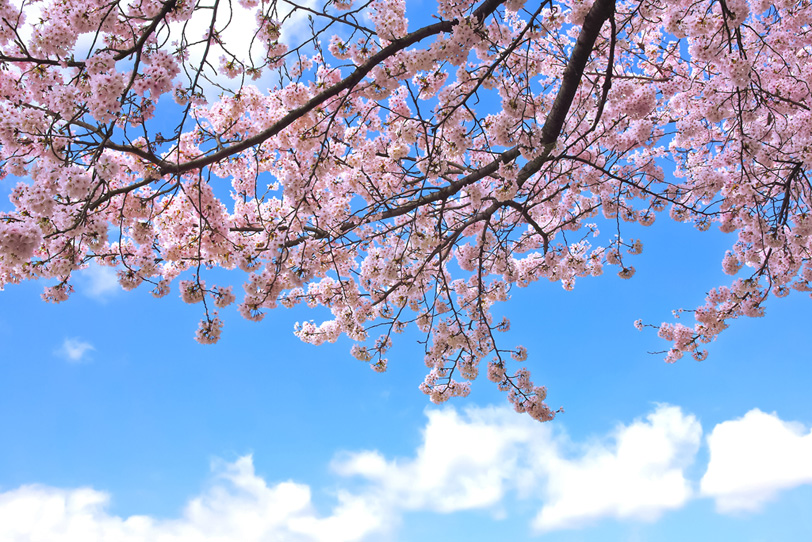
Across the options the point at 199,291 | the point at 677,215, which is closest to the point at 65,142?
the point at 199,291

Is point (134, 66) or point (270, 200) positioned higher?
point (270, 200)

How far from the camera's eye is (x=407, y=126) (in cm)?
495

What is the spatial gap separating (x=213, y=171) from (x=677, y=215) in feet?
21.1

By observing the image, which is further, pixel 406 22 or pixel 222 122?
pixel 222 122

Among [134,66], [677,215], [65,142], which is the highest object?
[677,215]

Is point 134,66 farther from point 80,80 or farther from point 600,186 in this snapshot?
point 600,186

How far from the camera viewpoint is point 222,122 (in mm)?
5809

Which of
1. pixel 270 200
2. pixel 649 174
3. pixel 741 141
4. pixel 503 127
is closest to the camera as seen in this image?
pixel 503 127

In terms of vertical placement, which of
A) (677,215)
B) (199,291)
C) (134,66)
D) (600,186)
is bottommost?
(199,291)

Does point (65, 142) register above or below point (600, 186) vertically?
below

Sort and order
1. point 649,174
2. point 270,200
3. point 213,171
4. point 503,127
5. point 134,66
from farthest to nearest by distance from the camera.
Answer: point 649,174, point 270,200, point 213,171, point 503,127, point 134,66

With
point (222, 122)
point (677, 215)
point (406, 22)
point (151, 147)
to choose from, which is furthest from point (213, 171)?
point (677, 215)

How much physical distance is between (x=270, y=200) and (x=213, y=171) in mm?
833

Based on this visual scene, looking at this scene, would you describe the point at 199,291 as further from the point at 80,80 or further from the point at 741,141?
the point at 741,141
